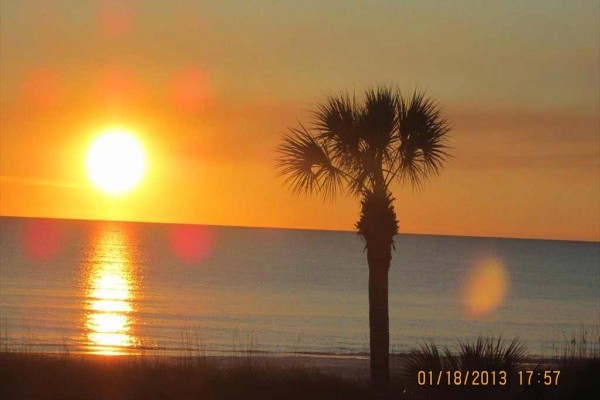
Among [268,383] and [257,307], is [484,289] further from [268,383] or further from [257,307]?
[268,383]

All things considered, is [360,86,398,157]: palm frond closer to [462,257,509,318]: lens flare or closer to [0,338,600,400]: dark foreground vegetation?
[0,338,600,400]: dark foreground vegetation

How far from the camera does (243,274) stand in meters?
114

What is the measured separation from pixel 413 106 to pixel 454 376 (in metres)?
5.98

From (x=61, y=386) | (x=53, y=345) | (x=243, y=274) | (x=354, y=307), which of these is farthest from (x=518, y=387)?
(x=243, y=274)

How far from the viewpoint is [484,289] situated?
10381cm

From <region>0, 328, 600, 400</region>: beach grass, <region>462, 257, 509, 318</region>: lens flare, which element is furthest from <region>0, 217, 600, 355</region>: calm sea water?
<region>0, 328, 600, 400</region>: beach grass

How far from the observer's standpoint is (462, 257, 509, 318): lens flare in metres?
73.1

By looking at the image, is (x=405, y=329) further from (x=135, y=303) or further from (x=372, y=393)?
(x=372, y=393)

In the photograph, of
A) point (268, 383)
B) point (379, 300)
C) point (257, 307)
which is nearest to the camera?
point (268, 383)

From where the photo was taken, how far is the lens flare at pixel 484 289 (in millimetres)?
73100

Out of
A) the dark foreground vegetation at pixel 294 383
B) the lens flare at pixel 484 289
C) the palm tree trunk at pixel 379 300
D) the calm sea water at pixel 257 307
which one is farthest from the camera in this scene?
the lens flare at pixel 484 289
